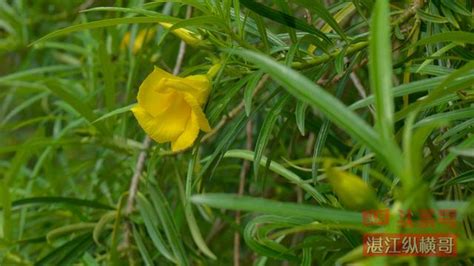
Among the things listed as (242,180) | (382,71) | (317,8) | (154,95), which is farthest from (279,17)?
(242,180)

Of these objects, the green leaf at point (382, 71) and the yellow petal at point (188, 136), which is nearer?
the green leaf at point (382, 71)

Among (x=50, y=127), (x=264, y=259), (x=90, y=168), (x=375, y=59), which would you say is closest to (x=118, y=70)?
(x=90, y=168)

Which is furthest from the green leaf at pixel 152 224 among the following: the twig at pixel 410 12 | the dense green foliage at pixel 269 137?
the twig at pixel 410 12

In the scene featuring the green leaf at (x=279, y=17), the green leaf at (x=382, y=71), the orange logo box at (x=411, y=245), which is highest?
the green leaf at (x=382, y=71)

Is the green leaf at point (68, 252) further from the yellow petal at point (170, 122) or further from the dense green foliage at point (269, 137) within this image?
the yellow petal at point (170, 122)

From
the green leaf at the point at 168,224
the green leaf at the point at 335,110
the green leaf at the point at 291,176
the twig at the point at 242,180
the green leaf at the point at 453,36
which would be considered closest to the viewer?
the green leaf at the point at 335,110

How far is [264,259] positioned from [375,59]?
41cm

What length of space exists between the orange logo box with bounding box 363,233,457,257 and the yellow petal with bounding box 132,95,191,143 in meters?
0.26

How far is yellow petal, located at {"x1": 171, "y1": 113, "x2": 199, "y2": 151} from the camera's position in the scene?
685 mm

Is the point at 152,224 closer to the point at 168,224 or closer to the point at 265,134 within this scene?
the point at 168,224

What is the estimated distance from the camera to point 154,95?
691 mm

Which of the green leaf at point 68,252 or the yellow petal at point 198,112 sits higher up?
the yellow petal at point 198,112

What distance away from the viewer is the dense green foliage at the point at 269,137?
46cm

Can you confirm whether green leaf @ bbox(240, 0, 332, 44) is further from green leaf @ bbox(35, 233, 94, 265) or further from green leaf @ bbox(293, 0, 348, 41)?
green leaf @ bbox(35, 233, 94, 265)
